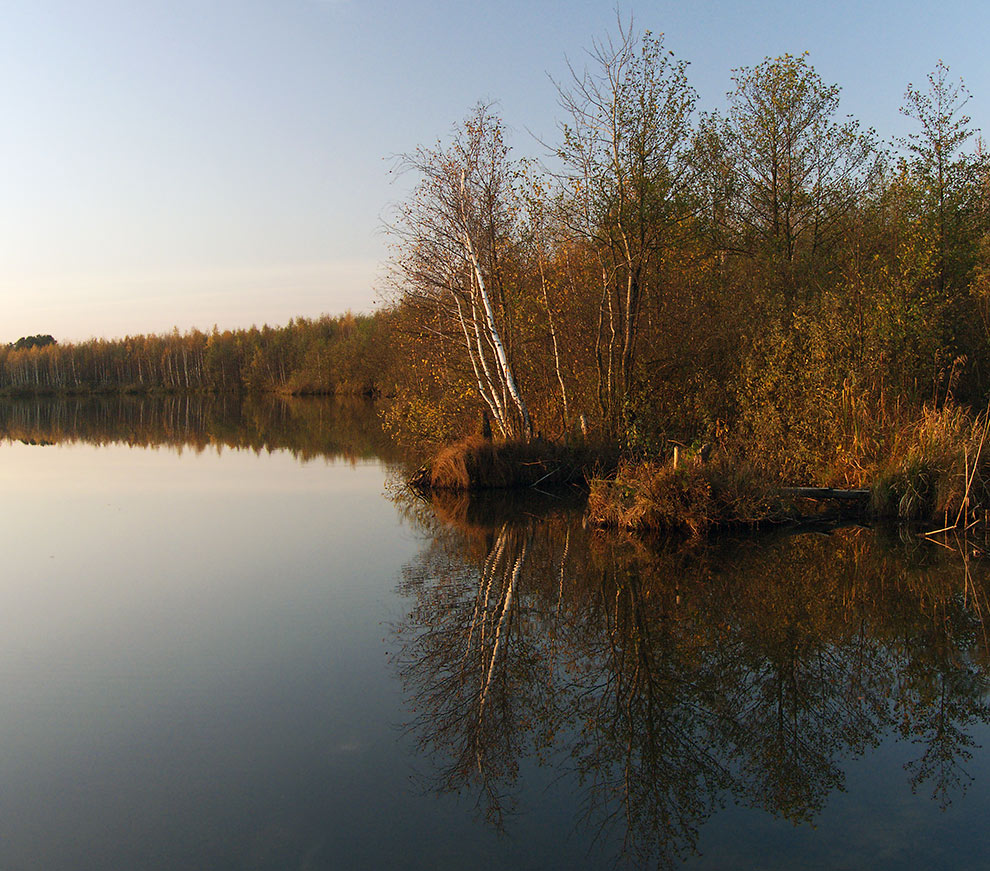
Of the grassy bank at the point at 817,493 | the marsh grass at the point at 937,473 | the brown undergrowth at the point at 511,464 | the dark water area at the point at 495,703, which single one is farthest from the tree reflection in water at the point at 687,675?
the brown undergrowth at the point at 511,464

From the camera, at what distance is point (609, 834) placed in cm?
456

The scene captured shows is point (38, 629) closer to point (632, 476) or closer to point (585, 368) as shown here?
point (632, 476)

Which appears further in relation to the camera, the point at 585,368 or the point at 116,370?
the point at 116,370

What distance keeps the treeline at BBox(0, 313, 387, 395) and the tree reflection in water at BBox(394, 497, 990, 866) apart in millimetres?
69603

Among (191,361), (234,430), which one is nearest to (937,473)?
(234,430)

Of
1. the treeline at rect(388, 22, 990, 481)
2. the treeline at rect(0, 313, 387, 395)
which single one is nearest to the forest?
the treeline at rect(388, 22, 990, 481)

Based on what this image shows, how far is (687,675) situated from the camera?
668 centimetres

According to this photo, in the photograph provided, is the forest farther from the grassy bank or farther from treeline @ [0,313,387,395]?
treeline @ [0,313,387,395]

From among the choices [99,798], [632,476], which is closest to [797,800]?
[99,798]

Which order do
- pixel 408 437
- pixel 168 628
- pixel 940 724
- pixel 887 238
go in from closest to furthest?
pixel 940 724 < pixel 168 628 < pixel 887 238 < pixel 408 437

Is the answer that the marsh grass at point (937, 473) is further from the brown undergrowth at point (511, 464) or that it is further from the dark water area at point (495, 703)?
the brown undergrowth at point (511, 464)

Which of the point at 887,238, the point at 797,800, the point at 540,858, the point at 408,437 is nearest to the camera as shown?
the point at 540,858

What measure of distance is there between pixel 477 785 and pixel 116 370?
10943 cm

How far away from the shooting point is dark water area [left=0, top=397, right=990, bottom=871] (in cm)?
455
